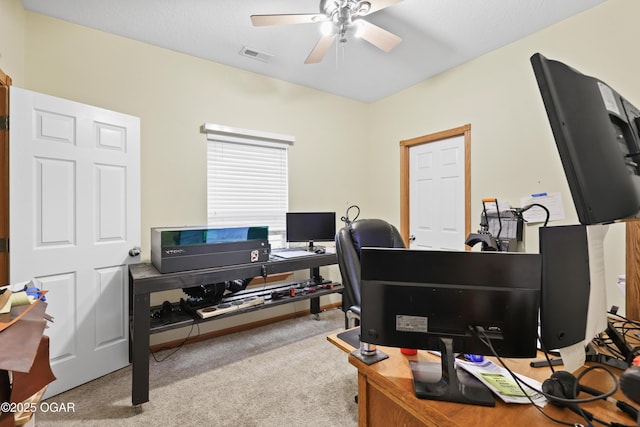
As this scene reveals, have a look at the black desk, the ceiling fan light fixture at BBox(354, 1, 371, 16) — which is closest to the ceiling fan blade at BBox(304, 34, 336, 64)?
the ceiling fan light fixture at BBox(354, 1, 371, 16)

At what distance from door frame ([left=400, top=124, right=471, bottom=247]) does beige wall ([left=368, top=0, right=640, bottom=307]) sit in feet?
0.17

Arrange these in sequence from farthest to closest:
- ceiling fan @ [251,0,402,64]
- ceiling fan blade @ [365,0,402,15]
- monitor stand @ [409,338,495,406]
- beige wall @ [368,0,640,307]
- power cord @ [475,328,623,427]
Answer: beige wall @ [368,0,640,307] → ceiling fan @ [251,0,402,64] → ceiling fan blade @ [365,0,402,15] → monitor stand @ [409,338,495,406] → power cord @ [475,328,623,427]

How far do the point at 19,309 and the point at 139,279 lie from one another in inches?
40.4

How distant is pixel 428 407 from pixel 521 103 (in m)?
2.78

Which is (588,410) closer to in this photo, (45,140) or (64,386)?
(64,386)

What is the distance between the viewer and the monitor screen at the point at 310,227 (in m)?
3.20

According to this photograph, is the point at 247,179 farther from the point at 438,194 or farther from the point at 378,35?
the point at 438,194

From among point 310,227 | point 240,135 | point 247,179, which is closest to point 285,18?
point 240,135

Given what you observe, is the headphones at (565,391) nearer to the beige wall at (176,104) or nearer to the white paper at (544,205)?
the white paper at (544,205)

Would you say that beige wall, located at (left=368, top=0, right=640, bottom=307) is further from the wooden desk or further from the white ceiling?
the wooden desk

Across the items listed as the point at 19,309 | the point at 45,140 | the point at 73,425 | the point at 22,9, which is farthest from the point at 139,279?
the point at 22,9

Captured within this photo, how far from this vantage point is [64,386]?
6.73ft

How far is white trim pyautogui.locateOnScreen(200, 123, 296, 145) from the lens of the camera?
2.91m

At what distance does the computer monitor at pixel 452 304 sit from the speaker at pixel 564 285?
0.12ft
